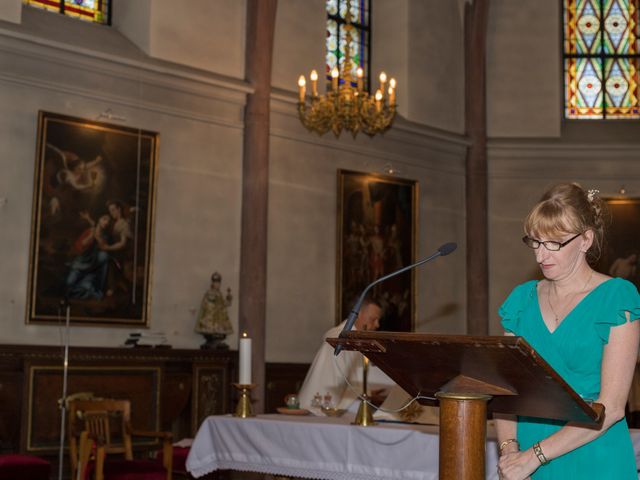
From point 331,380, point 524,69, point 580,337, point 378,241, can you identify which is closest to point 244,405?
point 331,380

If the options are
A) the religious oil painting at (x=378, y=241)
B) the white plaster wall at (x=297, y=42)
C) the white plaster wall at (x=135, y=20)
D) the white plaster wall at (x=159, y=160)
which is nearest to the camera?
the white plaster wall at (x=159, y=160)

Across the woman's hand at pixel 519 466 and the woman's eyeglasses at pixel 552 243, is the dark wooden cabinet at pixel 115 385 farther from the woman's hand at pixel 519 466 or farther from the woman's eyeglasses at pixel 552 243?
the woman's eyeglasses at pixel 552 243

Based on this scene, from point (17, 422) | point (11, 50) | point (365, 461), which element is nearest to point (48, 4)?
point (11, 50)

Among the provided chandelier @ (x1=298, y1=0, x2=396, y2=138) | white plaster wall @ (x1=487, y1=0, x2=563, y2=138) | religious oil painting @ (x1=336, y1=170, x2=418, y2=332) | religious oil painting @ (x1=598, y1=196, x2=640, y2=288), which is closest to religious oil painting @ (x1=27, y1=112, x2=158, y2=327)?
chandelier @ (x1=298, y1=0, x2=396, y2=138)

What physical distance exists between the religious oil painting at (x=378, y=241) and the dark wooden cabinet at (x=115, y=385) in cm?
263

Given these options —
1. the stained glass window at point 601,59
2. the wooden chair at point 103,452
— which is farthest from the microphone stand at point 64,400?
the stained glass window at point 601,59

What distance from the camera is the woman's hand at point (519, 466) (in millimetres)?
2871

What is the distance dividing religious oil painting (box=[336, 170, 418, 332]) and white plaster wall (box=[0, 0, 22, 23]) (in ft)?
16.1

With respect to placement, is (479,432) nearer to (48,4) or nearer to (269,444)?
(269,444)

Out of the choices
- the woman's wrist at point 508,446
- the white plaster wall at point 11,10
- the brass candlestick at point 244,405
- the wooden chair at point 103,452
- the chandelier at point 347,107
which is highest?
the white plaster wall at point 11,10

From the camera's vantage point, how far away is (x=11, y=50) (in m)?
10.9

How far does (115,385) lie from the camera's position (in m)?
10.6

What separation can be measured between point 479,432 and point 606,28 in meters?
14.9

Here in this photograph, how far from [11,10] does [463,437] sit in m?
9.59
